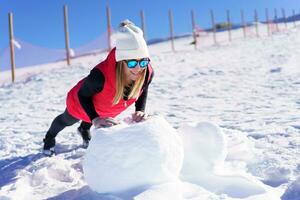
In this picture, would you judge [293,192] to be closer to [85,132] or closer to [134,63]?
[134,63]

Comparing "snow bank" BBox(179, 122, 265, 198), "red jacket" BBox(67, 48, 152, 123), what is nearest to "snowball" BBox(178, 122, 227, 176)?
"snow bank" BBox(179, 122, 265, 198)

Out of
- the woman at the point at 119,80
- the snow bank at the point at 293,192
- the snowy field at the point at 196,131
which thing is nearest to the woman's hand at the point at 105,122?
the woman at the point at 119,80

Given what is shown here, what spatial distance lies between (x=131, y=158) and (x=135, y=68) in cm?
58

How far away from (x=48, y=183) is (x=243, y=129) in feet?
5.44

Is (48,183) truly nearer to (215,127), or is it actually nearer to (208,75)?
(215,127)

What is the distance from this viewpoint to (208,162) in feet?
6.52

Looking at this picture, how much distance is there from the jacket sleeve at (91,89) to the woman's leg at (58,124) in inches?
A: 20.5

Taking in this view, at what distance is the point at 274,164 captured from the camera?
84.1 inches

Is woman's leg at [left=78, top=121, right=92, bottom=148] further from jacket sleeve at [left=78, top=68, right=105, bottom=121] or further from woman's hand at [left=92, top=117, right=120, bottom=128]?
woman's hand at [left=92, top=117, right=120, bottom=128]

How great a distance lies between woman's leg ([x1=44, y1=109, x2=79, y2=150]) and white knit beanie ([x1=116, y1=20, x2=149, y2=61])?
2.76 ft

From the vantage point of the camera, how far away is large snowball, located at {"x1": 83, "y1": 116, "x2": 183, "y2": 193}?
5.68 feet

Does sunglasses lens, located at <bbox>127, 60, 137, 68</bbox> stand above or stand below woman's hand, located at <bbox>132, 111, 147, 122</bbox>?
above

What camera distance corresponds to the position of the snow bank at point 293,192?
65.7 inches

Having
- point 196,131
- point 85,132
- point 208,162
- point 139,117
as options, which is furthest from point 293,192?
point 85,132
